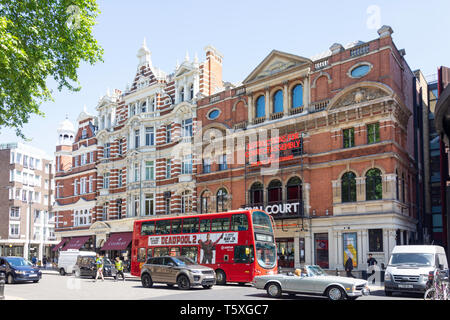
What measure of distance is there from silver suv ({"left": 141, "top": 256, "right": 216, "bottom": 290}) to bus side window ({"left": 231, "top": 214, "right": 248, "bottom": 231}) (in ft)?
10.4

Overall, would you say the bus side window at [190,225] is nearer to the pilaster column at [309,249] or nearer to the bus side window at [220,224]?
the bus side window at [220,224]

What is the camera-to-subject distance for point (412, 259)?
20891 mm

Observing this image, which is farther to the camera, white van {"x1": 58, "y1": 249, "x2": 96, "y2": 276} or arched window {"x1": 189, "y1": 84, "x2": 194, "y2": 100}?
arched window {"x1": 189, "y1": 84, "x2": 194, "y2": 100}

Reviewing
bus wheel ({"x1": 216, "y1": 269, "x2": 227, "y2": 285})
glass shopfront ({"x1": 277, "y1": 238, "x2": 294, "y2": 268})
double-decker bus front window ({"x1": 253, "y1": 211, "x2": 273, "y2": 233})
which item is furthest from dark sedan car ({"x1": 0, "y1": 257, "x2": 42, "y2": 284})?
glass shopfront ({"x1": 277, "y1": 238, "x2": 294, "y2": 268})

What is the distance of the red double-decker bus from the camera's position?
81.3 ft

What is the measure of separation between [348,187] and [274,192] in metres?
5.70

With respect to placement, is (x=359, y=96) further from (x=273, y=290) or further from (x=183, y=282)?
(x=183, y=282)

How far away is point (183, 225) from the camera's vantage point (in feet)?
91.2

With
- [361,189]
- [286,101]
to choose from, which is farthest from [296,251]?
[286,101]

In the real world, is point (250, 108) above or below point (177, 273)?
above

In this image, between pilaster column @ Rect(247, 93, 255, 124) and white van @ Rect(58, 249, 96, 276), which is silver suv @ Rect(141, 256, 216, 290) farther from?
white van @ Rect(58, 249, 96, 276)

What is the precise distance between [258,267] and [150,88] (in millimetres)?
25951

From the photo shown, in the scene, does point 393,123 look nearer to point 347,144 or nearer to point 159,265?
point 347,144

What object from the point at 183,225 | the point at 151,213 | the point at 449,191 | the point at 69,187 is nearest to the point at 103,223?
the point at 151,213
